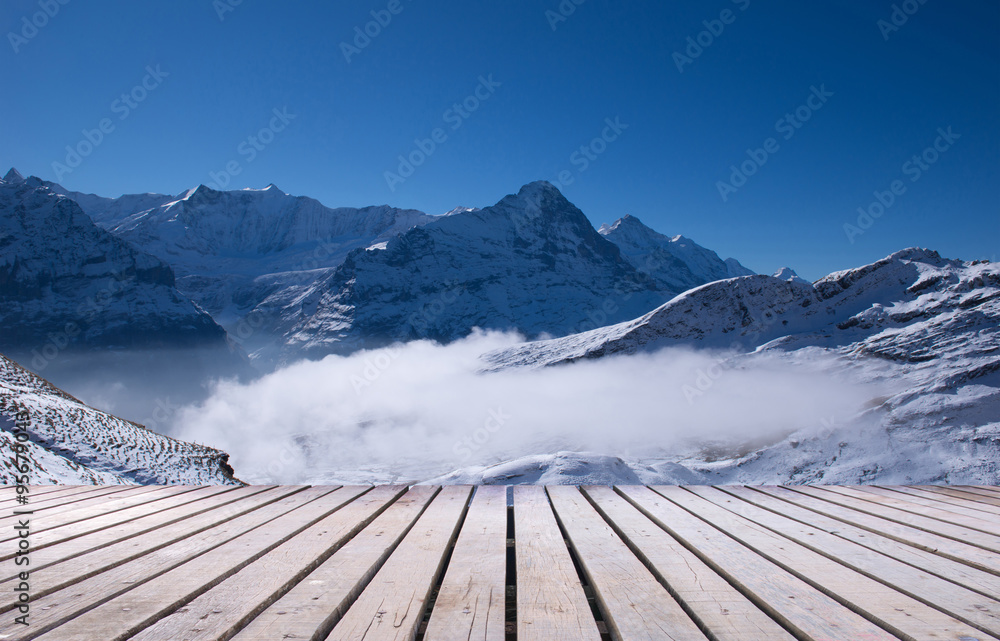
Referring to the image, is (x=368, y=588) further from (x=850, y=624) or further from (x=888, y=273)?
(x=888, y=273)

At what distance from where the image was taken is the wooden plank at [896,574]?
7.16 ft

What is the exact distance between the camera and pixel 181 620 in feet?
6.78

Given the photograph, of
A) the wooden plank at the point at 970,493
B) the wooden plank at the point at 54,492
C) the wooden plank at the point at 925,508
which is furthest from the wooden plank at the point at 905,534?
the wooden plank at the point at 54,492

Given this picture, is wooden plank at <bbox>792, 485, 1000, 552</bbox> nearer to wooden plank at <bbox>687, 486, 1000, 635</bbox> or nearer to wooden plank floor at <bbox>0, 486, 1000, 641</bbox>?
wooden plank floor at <bbox>0, 486, 1000, 641</bbox>

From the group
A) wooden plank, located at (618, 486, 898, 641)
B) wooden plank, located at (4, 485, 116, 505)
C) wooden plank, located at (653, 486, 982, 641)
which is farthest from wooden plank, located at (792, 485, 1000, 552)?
wooden plank, located at (4, 485, 116, 505)

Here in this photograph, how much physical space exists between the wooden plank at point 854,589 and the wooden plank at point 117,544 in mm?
3482

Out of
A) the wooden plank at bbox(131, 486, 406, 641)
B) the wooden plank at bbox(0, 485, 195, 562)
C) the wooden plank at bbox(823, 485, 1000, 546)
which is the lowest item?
→ the wooden plank at bbox(823, 485, 1000, 546)

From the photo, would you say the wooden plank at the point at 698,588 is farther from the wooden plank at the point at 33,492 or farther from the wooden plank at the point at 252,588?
the wooden plank at the point at 33,492

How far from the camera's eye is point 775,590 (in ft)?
7.72

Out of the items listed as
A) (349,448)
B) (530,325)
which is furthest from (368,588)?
(530,325)

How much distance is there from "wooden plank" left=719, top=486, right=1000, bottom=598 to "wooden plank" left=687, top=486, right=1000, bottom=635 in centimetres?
6

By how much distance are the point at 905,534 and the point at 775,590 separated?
5.74 feet

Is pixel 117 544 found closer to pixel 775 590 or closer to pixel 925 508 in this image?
pixel 775 590

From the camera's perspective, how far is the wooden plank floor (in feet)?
6.62
